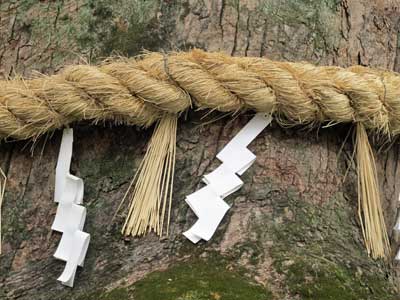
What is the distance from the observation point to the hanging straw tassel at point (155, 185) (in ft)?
5.94

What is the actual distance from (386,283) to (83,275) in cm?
49

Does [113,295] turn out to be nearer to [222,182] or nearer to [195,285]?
[195,285]

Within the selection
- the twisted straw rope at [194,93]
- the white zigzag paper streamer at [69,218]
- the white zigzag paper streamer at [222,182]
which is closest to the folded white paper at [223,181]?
the white zigzag paper streamer at [222,182]

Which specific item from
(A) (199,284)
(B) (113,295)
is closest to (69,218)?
(B) (113,295)

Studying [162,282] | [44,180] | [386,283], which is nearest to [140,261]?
[162,282]

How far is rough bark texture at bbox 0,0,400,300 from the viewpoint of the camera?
174 centimetres

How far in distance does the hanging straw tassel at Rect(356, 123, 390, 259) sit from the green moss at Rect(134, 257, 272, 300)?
263mm

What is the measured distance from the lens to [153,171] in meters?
1.85

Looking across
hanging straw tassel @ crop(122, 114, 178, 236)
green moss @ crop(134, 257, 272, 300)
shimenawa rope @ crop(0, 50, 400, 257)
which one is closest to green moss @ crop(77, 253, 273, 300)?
green moss @ crop(134, 257, 272, 300)

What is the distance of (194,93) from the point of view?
1.85 metres

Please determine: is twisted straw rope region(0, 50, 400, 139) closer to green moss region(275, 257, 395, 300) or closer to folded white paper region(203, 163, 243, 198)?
folded white paper region(203, 163, 243, 198)

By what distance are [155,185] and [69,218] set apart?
15 cm

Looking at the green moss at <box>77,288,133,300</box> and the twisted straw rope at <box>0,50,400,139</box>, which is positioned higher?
the twisted straw rope at <box>0,50,400,139</box>

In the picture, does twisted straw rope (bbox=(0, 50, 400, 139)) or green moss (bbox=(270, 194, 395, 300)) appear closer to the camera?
green moss (bbox=(270, 194, 395, 300))
